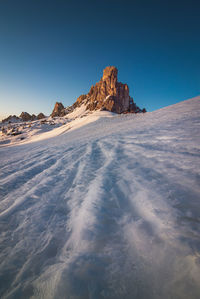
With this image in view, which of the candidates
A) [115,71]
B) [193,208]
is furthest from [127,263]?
[115,71]

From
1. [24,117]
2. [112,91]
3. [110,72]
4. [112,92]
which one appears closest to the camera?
[112,92]

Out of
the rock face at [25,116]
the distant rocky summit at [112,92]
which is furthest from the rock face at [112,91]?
the rock face at [25,116]

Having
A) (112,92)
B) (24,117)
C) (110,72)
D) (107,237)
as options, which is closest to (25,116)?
(24,117)

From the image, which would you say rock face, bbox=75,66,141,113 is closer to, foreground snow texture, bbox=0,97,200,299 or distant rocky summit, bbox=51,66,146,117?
distant rocky summit, bbox=51,66,146,117

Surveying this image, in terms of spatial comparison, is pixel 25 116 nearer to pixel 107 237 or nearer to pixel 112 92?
pixel 112 92

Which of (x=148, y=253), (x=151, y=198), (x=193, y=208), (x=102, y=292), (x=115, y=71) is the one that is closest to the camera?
(x=102, y=292)

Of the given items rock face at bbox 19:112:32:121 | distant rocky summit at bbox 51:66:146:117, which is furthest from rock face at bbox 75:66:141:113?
rock face at bbox 19:112:32:121

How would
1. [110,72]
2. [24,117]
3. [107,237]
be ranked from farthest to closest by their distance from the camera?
[24,117] < [110,72] < [107,237]

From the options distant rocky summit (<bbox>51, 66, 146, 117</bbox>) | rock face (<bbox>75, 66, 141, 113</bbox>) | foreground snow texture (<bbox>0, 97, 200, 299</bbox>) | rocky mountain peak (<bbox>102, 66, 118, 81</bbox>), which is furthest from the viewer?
rocky mountain peak (<bbox>102, 66, 118, 81</bbox>)

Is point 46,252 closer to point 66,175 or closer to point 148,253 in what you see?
point 148,253

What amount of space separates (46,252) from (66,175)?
46.7 inches

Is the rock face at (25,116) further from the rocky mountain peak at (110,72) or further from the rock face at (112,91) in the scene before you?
the rocky mountain peak at (110,72)

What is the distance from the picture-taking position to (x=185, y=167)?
146cm

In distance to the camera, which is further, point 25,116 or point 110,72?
point 25,116
